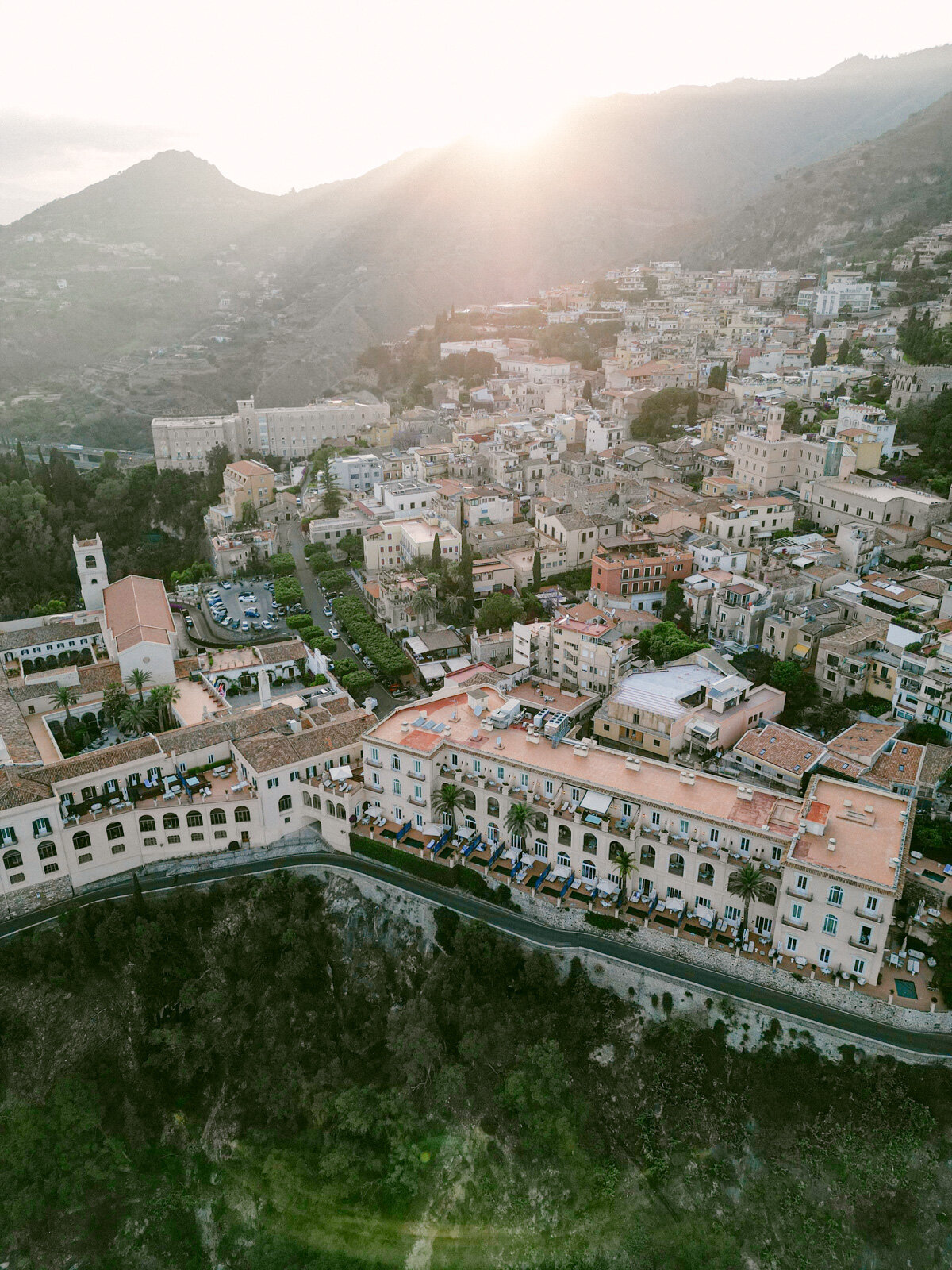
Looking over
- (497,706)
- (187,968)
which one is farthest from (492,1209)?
(497,706)

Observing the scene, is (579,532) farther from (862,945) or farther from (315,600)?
(862,945)

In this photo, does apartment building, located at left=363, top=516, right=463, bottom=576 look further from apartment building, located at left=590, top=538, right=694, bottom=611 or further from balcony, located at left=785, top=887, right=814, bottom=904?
balcony, located at left=785, top=887, right=814, bottom=904

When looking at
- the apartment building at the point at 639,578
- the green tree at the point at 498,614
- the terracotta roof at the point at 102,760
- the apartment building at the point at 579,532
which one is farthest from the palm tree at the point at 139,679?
the apartment building at the point at 579,532

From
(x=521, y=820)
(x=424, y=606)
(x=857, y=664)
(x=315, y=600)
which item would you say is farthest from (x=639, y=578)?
(x=315, y=600)

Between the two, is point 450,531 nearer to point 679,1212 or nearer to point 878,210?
point 679,1212

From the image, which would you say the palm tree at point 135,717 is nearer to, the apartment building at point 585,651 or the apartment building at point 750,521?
the apartment building at point 585,651
